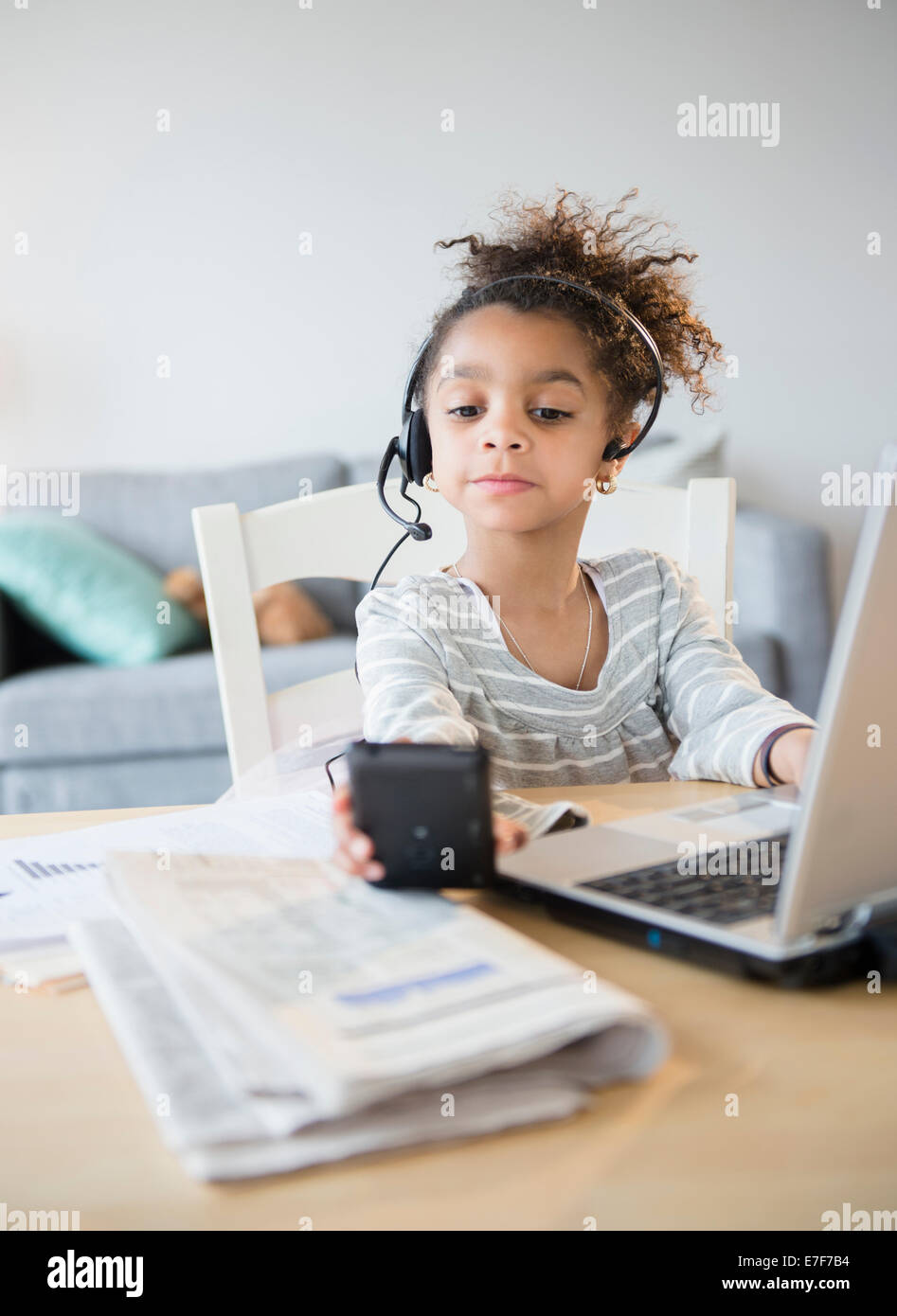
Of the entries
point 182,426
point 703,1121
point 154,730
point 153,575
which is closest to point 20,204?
point 182,426

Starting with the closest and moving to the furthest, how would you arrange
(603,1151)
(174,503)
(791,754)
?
(603,1151) → (791,754) → (174,503)

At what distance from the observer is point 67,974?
51 cm

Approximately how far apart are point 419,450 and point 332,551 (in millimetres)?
132

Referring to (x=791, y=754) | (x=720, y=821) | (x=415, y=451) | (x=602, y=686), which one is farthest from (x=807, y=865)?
(x=415, y=451)

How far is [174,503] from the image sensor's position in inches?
107

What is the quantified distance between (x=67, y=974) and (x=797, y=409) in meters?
3.02

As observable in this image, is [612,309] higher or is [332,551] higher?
[612,309]

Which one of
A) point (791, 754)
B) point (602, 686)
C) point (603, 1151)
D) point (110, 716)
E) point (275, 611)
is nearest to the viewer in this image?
point (603, 1151)

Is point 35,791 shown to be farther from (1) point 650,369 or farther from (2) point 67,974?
(2) point 67,974

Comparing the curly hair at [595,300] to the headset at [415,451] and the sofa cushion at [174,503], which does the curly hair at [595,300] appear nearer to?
the headset at [415,451]

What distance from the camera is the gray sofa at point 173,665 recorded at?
2.21 meters

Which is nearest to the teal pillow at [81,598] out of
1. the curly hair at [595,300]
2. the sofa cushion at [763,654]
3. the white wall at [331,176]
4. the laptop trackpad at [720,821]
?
the white wall at [331,176]

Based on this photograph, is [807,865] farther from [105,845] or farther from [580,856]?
[105,845]

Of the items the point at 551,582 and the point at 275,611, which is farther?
the point at 275,611
